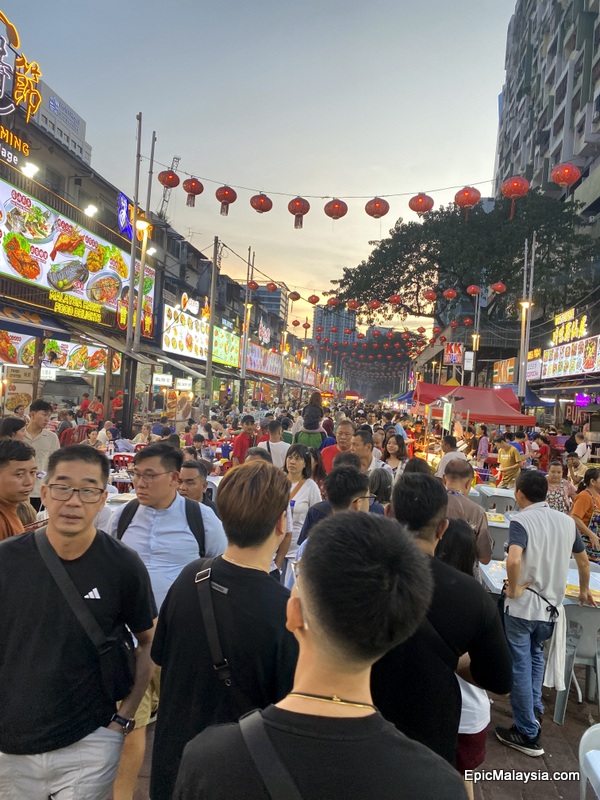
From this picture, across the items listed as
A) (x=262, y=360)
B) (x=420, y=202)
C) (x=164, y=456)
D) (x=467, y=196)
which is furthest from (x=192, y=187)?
(x=262, y=360)

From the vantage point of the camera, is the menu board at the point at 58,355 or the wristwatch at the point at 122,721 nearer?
the wristwatch at the point at 122,721

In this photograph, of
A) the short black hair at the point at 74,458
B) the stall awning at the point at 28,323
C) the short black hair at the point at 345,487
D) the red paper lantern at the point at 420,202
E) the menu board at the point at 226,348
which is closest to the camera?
the short black hair at the point at 74,458

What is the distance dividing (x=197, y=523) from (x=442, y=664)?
5.81 ft

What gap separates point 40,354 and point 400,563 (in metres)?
17.0

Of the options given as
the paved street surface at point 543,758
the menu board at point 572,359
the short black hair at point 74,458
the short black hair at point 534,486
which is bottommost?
the paved street surface at point 543,758

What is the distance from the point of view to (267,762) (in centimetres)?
104

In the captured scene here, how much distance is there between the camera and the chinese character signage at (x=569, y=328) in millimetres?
21508

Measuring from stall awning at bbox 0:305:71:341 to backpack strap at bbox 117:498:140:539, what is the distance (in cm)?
1277

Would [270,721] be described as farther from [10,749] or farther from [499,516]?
[499,516]

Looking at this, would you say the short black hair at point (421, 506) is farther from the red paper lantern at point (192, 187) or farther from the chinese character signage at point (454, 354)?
the chinese character signage at point (454, 354)

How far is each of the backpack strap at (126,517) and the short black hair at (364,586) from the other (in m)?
2.27

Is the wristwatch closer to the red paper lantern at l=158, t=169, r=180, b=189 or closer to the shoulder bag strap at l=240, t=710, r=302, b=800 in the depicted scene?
the shoulder bag strap at l=240, t=710, r=302, b=800

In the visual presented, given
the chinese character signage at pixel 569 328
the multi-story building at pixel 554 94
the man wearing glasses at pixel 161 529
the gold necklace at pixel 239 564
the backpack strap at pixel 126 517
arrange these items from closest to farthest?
the gold necklace at pixel 239 564
the man wearing glasses at pixel 161 529
the backpack strap at pixel 126 517
the chinese character signage at pixel 569 328
the multi-story building at pixel 554 94

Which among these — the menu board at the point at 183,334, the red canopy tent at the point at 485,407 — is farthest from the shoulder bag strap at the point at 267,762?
the menu board at the point at 183,334
